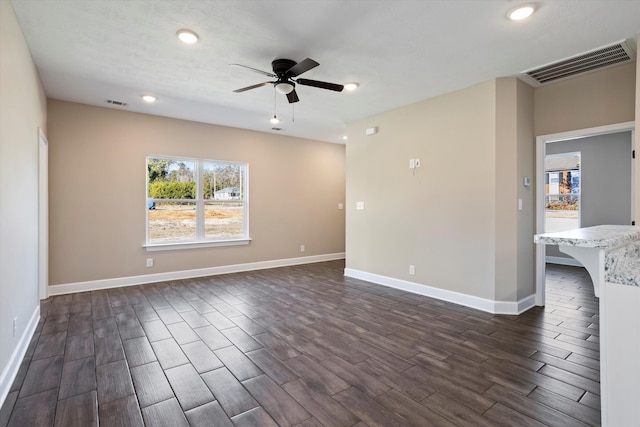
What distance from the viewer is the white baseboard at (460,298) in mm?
3652

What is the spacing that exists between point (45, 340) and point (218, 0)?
10.9 feet

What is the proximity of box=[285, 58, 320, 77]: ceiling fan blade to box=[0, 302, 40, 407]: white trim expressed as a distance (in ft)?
10.5

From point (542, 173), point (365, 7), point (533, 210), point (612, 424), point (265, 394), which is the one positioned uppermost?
point (365, 7)

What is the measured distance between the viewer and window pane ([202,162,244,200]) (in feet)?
19.0

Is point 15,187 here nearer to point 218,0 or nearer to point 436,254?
point 218,0

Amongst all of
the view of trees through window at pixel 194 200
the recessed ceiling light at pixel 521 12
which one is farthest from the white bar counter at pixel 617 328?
the view of trees through window at pixel 194 200

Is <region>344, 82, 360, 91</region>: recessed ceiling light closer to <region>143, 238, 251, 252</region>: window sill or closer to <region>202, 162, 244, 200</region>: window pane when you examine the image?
<region>202, 162, 244, 200</region>: window pane

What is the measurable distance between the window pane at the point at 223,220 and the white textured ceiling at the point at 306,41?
2234 mm

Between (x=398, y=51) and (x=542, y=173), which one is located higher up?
(x=398, y=51)

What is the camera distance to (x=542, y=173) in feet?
12.7

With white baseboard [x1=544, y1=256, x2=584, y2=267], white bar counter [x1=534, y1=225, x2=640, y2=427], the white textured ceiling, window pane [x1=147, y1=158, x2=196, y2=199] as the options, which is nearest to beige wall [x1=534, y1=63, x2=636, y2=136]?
the white textured ceiling

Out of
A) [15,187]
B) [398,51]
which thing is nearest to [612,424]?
[398,51]

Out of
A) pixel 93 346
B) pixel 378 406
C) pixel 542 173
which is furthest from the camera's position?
pixel 542 173

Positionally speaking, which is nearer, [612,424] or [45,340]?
[612,424]
